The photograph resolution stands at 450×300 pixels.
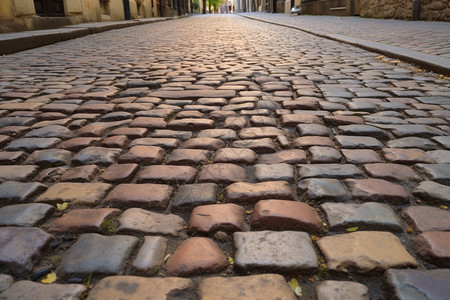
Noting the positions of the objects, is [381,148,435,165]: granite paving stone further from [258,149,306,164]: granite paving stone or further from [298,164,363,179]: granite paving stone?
[258,149,306,164]: granite paving stone

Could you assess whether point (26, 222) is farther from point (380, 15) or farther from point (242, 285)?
point (380, 15)

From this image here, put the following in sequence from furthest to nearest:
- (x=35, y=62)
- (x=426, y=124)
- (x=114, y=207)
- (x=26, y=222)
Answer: (x=35, y=62), (x=426, y=124), (x=114, y=207), (x=26, y=222)

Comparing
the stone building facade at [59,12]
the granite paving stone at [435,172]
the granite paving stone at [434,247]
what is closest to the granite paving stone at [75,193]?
the granite paving stone at [434,247]

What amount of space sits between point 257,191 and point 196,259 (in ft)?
1.56

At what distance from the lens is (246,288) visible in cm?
101

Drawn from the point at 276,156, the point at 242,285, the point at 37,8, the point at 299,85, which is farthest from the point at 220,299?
the point at 37,8

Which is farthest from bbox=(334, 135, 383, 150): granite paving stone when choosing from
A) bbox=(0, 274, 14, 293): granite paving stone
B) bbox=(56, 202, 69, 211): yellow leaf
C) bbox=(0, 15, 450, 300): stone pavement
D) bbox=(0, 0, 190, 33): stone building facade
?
bbox=(0, 0, 190, 33): stone building facade

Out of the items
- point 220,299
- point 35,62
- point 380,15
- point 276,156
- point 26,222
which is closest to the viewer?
point 220,299

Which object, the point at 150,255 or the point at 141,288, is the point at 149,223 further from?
the point at 141,288

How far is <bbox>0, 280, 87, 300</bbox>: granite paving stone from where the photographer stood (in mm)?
986

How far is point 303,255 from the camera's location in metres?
1.14

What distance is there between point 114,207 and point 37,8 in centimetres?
974

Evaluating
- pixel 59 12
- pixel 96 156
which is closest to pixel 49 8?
pixel 59 12

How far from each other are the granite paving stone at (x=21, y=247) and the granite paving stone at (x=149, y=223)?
23cm
